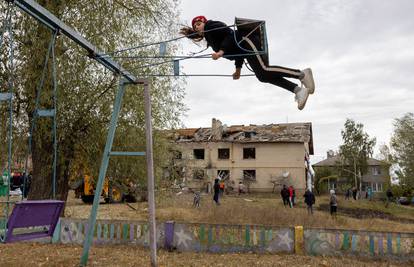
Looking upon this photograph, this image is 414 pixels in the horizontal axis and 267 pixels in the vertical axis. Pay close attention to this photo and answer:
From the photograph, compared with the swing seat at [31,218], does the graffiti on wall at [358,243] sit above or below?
below

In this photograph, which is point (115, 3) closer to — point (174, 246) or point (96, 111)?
point (96, 111)

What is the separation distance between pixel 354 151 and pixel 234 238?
4665 centimetres

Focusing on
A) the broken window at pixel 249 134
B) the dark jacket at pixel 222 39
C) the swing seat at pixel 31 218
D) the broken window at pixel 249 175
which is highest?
the broken window at pixel 249 134

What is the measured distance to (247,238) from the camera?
7.99m

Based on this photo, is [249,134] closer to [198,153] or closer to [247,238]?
[198,153]

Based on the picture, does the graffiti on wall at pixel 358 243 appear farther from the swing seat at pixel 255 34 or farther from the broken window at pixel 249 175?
the broken window at pixel 249 175

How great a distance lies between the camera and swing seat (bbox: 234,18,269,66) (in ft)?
16.9

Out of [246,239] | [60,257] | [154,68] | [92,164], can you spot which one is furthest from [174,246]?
[154,68]

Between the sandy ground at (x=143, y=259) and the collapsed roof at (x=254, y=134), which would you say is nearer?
the sandy ground at (x=143, y=259)

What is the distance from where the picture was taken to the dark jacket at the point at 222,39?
17.1ft

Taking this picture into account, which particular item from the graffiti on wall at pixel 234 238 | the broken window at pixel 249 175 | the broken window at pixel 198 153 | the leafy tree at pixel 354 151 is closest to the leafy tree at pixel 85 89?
the graffiti on wall at pixel 234 238

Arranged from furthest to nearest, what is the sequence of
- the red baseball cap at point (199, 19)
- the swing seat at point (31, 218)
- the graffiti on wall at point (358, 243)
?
the graffiti on wall at point (358, 243) → the red baseball cap at point (199, 19) → the swing seat at point (31, 218)

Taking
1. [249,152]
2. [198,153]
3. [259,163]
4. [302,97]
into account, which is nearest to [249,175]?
[259,163]

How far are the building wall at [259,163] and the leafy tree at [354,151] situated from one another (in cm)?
1670
